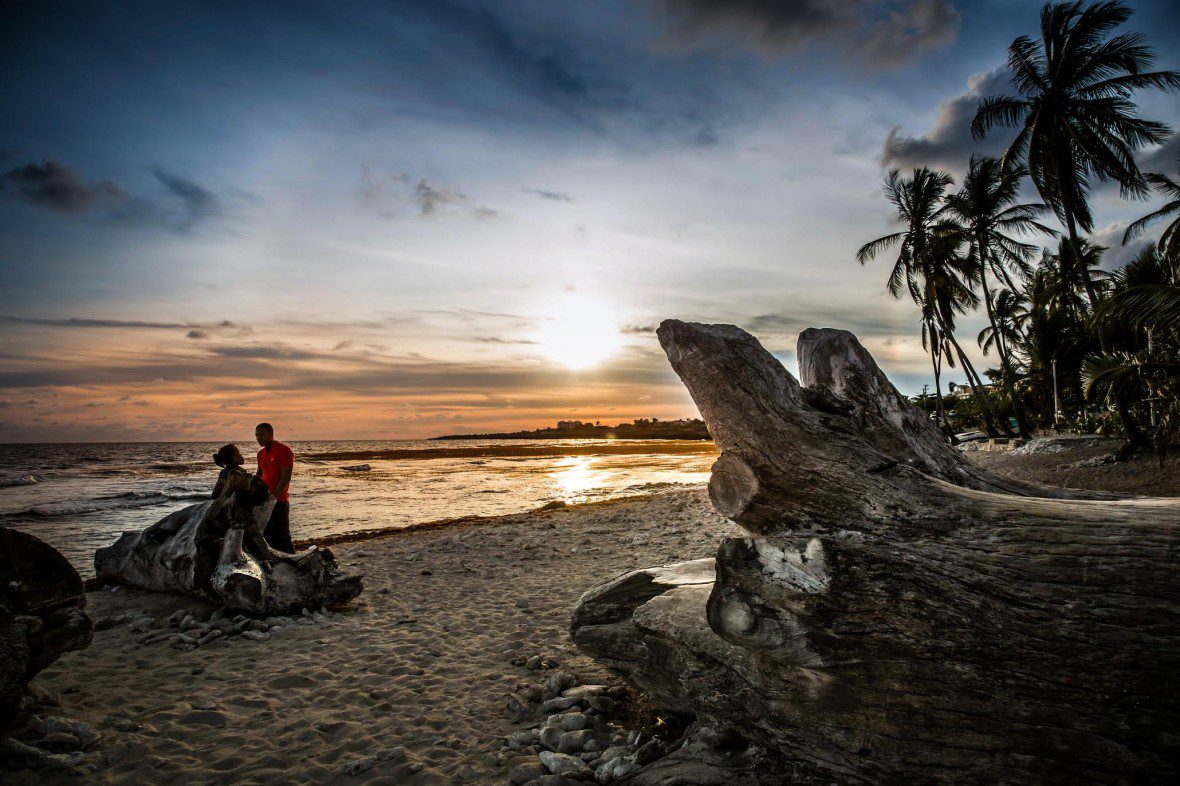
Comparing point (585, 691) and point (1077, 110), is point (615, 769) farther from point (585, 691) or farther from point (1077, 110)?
point (1077, 110)

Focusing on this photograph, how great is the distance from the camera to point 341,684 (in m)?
4.79

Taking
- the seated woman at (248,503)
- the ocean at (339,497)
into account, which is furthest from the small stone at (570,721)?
the ocean at (339,497)

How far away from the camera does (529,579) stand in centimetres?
841

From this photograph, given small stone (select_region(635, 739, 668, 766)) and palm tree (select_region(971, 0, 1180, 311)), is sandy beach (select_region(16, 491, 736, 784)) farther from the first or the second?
palm tree (select_region(971, 0, 1180, 311))

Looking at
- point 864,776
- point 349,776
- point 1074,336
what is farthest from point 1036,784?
point 1074,336

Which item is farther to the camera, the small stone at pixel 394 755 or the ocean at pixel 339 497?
the ocean at pixel 339 497

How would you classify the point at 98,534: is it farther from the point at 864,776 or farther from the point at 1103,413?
the point at 1103,413

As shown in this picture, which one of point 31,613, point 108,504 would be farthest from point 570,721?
point 108,504

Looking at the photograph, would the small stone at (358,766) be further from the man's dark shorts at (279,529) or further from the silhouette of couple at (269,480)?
the man's dark shorts at (279,529)

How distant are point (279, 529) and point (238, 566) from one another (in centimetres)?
153

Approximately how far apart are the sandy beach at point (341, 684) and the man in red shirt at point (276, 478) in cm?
A: 128

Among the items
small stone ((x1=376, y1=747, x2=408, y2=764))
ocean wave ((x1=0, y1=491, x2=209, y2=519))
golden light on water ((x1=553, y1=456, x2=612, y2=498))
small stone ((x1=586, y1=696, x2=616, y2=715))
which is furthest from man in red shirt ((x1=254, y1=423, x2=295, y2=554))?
ocean wave ((x1=0, y1=491, x2=209, y2=519))

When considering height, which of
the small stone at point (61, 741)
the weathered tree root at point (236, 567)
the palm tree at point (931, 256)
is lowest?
the small stone at point (61, 741)

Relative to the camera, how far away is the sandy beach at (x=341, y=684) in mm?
3576
